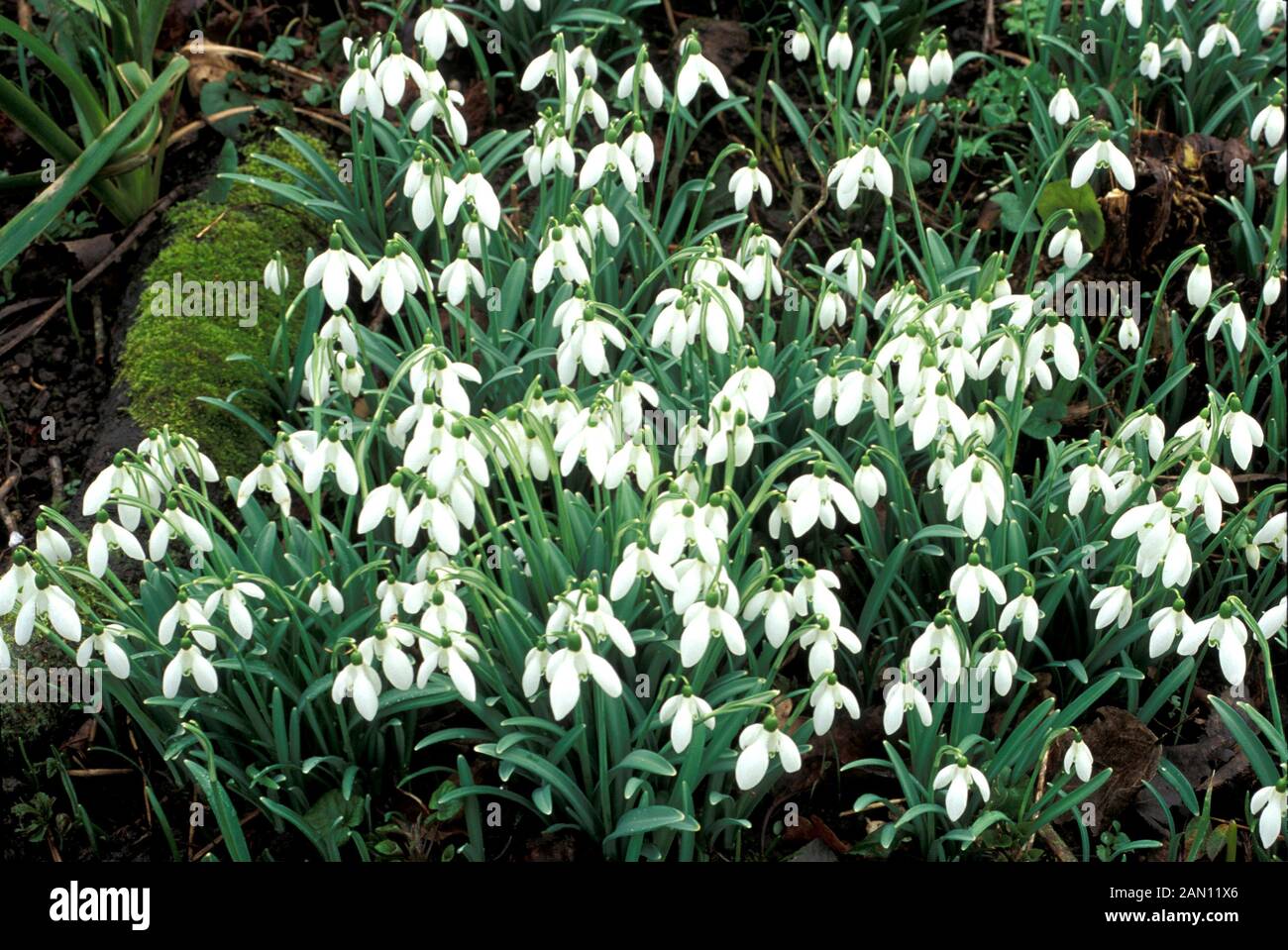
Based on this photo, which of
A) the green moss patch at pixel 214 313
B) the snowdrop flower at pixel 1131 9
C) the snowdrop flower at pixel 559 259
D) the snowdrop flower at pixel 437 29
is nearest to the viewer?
the snowdrop flower at pixel 559 259

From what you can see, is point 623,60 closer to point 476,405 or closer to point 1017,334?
point 476,405

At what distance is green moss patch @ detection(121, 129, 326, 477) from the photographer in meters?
3.25

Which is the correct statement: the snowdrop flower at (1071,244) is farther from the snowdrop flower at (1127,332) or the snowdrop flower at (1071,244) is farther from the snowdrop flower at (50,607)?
the snowdrop flower at (50,607)

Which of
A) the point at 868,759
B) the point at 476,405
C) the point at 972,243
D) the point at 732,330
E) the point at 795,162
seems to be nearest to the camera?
the point at 868,759

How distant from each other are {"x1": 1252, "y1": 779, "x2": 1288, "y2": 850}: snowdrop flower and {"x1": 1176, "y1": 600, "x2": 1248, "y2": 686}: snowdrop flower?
0.18 m

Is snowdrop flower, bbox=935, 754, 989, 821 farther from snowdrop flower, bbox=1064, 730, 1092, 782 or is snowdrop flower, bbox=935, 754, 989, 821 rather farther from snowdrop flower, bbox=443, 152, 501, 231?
snowdrop flower, bbox=443, 152, 501, 231

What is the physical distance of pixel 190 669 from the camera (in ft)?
7.54

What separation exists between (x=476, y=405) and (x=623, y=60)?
1.51 m

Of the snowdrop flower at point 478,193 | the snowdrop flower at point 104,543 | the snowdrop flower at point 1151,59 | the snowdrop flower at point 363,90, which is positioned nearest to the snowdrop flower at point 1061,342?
the snowdrop flower at point 478,193

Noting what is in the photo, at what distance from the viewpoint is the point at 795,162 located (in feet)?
13.5

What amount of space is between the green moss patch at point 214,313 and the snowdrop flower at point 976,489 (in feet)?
5.41

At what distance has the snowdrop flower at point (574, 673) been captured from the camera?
2.09 m

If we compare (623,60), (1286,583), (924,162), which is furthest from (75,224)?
(1286,583)

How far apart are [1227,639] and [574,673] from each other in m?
1.10
